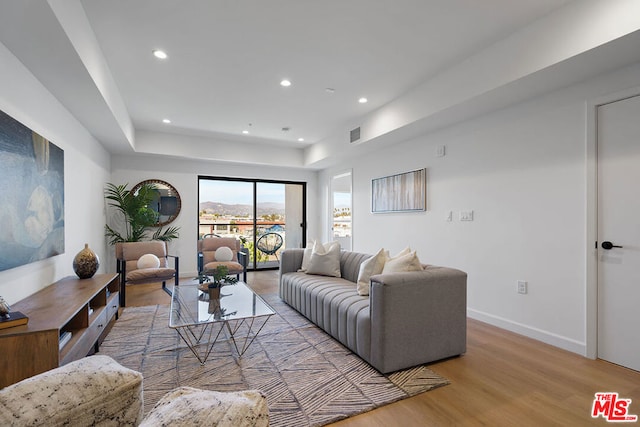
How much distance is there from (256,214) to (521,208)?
16.1ft

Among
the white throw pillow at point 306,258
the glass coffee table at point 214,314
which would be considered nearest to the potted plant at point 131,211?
the glass coffee table at point 214,314

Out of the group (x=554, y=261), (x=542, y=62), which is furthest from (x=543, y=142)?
(x=554, y=261)

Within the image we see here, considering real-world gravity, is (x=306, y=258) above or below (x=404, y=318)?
above

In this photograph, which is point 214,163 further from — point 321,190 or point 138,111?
point 321,190

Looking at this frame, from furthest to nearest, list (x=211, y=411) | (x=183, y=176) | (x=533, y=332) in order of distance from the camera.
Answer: (x=183, y=176)
(x=533, y=332)
(x=211, y=411)

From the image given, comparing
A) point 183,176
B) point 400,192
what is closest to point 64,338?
point 400,192

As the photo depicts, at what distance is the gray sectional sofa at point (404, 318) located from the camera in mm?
2223

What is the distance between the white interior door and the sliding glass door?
17.5ft

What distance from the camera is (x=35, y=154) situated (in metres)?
2.41

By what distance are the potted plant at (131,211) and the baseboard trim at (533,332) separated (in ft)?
16.5

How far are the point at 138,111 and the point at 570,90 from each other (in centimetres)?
500

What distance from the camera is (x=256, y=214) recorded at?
6.66m

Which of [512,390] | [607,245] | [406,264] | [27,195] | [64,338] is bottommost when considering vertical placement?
[512,390]

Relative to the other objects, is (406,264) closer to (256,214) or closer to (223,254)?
(223,254)
